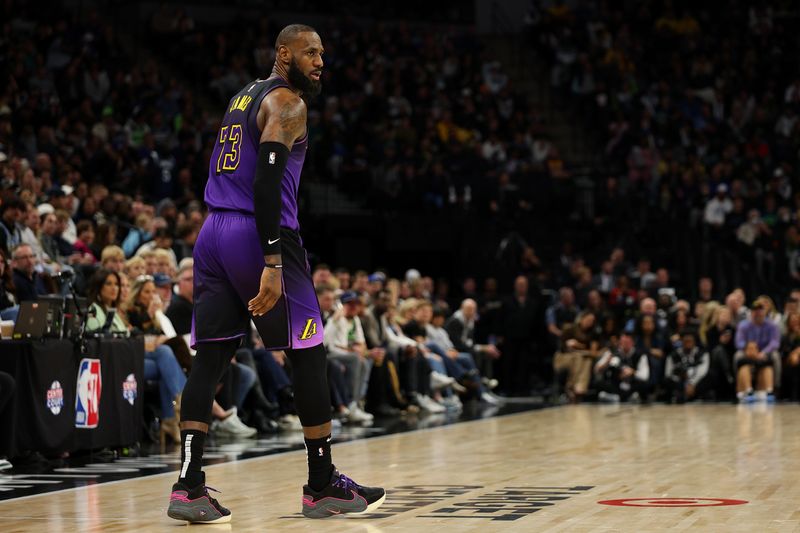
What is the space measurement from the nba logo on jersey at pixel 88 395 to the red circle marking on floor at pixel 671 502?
4201 mm

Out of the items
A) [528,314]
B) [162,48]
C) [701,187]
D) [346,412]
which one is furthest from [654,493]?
[162,48]

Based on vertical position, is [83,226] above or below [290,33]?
below

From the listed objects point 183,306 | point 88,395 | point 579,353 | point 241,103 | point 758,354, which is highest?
point 241,103

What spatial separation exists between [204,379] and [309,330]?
495 millimetres

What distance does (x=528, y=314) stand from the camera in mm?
19625

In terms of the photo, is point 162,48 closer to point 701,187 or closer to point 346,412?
point 701,187

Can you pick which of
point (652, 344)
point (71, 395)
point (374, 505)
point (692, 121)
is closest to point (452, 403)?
point (652, 344)

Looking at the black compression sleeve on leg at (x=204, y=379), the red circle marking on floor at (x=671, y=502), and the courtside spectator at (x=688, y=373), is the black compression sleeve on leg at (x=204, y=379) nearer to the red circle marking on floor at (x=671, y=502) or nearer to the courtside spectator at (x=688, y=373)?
the red circle marking on floor at (x=671, y=502)

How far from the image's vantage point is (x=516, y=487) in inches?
289

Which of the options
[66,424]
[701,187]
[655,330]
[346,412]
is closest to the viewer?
[66,424]

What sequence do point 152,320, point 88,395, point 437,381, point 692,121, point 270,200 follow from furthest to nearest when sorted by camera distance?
point 692,121, point 437,381, point 152,320, point 88,395, point 270,200

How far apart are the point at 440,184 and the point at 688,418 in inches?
352

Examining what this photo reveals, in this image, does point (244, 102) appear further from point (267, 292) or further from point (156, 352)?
point (156, 352)

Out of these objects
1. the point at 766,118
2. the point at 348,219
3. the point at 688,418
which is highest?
the point at 766,118
